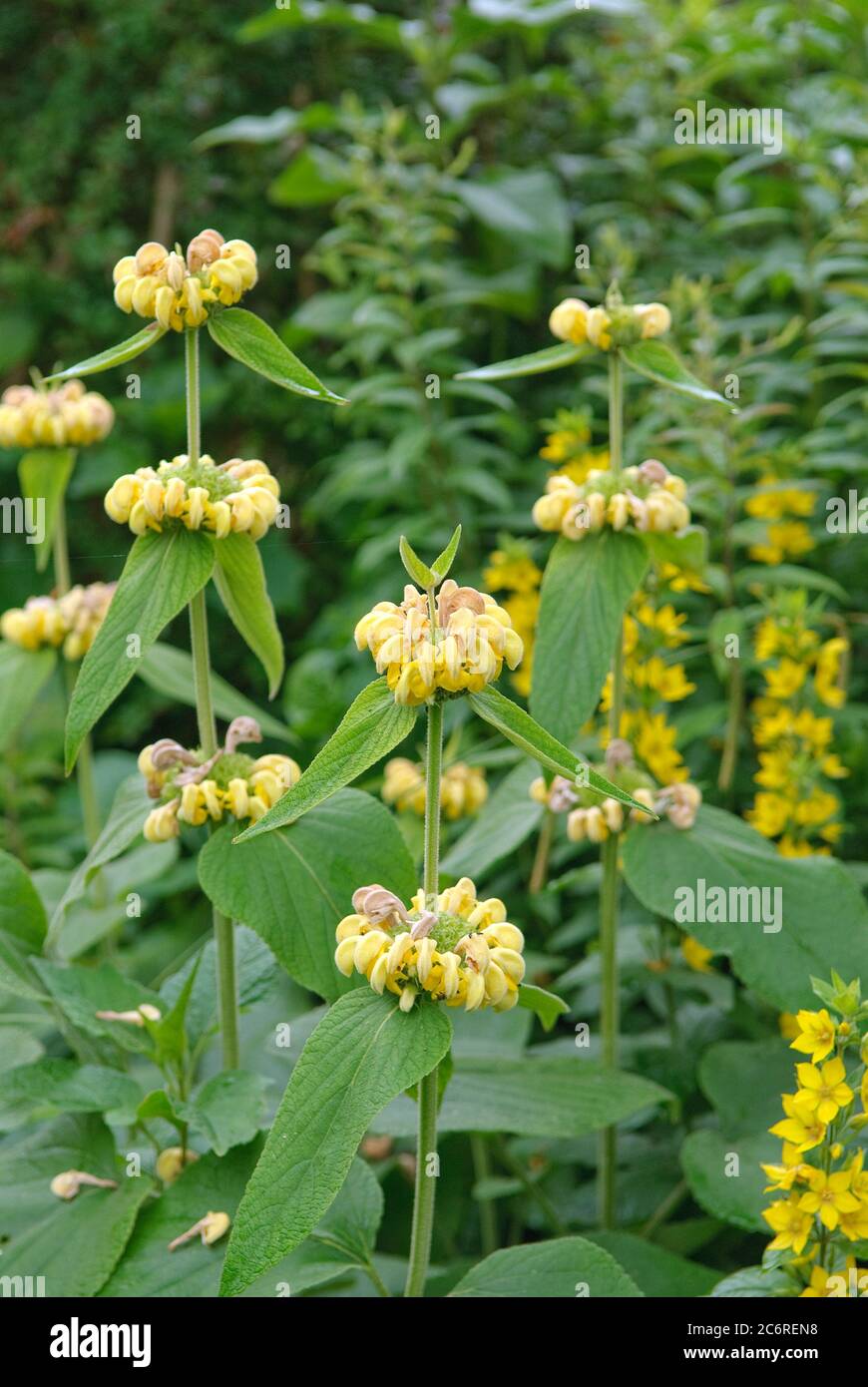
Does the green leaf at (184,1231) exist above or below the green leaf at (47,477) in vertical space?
below

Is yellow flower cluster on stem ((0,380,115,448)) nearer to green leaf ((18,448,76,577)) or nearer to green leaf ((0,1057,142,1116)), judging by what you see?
green leaf ((18,448,76,577))

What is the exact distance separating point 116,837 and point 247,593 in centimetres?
18

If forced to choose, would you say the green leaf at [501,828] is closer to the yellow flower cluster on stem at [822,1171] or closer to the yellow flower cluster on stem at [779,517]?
the yellow flower cluster on stem at [822,1171]

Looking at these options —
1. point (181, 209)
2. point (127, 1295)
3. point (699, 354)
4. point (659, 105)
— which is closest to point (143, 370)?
point (181, 209)

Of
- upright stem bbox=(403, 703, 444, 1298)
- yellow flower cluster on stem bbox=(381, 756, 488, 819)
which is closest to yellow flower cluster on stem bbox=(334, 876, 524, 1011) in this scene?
upright stem bbox=(403, 703, 444, 1298)

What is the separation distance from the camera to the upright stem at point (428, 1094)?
67cm

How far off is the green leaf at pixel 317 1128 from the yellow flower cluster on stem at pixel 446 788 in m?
0.49

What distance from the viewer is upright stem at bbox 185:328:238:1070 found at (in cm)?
84

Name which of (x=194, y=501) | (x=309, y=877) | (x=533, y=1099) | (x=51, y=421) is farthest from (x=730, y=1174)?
(x=51, y=421)

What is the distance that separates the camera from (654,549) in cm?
100

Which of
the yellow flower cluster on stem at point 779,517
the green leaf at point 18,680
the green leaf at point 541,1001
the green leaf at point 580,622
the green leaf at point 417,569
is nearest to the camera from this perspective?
the green leaf at point 417,569

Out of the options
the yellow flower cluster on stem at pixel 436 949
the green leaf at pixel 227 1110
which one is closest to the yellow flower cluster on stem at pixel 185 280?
the yellow flower cluster on stem at pixel 436 949

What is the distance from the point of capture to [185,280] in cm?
81

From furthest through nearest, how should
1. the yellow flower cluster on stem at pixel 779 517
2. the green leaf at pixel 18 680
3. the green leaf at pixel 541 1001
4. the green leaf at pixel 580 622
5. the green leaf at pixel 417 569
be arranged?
1. the yellow flower cluster on stem at pixel 779 517
2. the green leaf at pixel 18 680
3. the green leaf at pixel 580 622
4. the green leaf at pixel 541 1001
5. the green leaf at pixel 417 569
